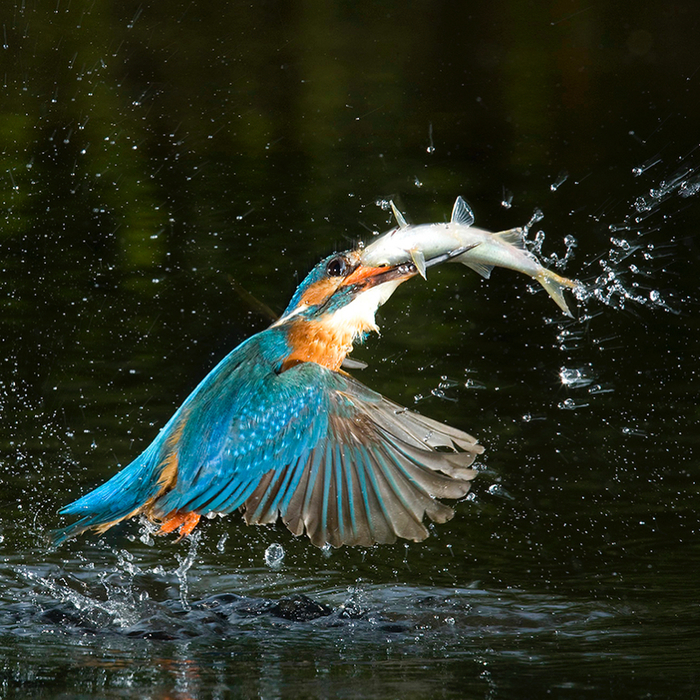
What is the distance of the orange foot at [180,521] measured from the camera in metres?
4.11

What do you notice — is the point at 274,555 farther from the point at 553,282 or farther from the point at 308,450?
the point at 553,282

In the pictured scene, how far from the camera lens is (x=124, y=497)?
4.05m

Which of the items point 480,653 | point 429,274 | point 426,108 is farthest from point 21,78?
point 480,653

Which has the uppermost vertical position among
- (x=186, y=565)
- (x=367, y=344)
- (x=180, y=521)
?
(x=367, y=344)

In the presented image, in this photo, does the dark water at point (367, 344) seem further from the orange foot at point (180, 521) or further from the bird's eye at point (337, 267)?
the bird's eye at point (337, 267)

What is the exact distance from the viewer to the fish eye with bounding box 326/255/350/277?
4199 mm

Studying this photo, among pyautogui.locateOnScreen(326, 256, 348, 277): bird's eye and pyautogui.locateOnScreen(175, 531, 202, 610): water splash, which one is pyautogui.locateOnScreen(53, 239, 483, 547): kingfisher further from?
pyautogui.locateOnScreen(175, 531, 202, 610): water splash

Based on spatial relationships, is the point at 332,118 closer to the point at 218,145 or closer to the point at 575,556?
the point at 218,145

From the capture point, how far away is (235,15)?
16.4m

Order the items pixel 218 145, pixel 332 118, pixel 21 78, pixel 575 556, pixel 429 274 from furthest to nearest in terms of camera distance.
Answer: pixel 21 78 → pixel 332 118 → pixel 218 145 → pixel 429 274 → pixel 575 556

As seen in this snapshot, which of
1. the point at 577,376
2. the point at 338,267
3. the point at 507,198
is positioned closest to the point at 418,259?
the point at 338,267

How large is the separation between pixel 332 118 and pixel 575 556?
29.2ft

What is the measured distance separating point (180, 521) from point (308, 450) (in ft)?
1.90

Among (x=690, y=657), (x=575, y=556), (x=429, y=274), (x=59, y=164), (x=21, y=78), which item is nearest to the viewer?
(x=690, y=657)
